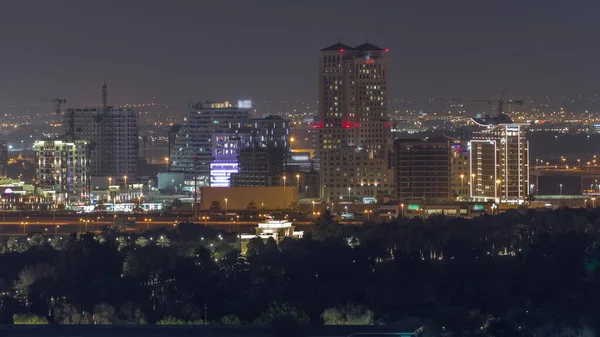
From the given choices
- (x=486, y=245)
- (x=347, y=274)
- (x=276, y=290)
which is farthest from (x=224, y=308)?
(x=486, y=245)

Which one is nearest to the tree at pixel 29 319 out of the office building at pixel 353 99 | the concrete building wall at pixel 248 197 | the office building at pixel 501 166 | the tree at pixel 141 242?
the tree at pixel 141 242

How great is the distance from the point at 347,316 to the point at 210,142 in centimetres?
6347

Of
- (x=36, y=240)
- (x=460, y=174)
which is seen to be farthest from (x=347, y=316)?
(x=460, y=174)

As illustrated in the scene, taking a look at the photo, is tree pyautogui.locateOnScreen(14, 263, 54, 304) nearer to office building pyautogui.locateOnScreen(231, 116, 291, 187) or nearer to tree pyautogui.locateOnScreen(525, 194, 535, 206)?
tree pyautogui.locateOnScreen(525, 194, 535, 206)

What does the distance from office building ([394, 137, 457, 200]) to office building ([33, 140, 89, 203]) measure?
1242 centimetres

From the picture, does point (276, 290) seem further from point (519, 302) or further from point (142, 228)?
point (142, 228)

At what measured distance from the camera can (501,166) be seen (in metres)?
78.0

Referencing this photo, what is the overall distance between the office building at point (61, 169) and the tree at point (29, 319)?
148 ft

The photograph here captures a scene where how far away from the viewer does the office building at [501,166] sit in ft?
252

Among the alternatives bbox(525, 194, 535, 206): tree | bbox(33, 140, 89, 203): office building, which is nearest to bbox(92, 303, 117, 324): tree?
bbox(525, 194, 535, 206): tree

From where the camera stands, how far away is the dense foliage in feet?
125

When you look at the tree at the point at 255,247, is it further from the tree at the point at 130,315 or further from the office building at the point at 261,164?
the office building at the point at 261,164

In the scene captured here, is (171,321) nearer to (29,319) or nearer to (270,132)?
(29,319)

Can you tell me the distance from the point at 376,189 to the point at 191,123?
22.3 meters
